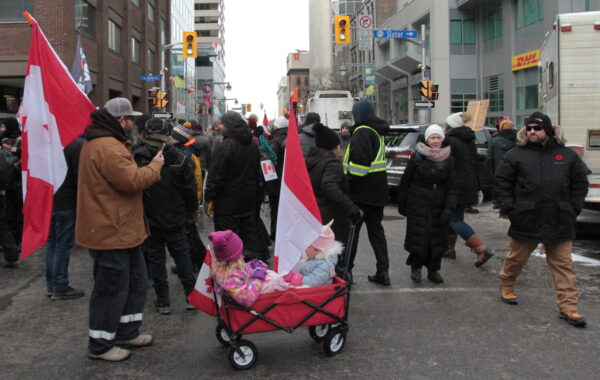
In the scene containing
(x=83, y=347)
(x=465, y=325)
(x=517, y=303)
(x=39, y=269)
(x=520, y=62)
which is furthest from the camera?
(x=520, y=62)

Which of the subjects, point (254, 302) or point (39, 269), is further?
point (39, 269)

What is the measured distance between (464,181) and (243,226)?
3015 millimetres

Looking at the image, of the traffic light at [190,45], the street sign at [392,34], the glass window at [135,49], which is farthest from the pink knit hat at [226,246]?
the glass window at [135,49]

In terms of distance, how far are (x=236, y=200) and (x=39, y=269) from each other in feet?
10.2

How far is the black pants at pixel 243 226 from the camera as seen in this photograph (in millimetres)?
6273

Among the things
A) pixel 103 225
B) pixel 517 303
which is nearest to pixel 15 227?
pixel 103 225

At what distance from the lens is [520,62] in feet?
105

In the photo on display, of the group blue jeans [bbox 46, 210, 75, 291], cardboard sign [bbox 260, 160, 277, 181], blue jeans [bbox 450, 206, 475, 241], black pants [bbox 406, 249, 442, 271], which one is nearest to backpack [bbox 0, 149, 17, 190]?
blue jeans [bbox 46, 210, 75, 291]

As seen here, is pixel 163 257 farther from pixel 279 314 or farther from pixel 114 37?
pixel 114 37

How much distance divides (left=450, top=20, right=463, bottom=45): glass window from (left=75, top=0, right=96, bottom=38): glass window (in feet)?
76.1

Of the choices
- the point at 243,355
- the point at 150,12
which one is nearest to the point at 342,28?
the point at 243,355

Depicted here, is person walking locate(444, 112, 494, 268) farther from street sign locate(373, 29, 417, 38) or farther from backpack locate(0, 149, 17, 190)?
street sign locate(373, 29, 417, 38)

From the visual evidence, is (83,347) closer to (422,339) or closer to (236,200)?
(236,200)

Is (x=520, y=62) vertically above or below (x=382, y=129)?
above
